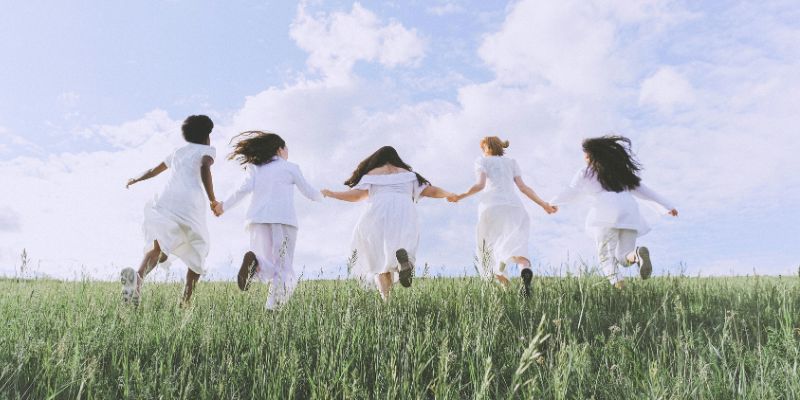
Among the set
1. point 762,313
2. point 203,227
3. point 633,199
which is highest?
point 633,199

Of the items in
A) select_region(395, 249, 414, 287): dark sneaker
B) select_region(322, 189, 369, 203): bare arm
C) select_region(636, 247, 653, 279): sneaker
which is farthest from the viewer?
select_region(322, 189, 369, 203): bare arm

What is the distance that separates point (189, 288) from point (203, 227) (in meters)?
0.76

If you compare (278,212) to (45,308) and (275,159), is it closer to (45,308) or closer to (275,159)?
(275,159)

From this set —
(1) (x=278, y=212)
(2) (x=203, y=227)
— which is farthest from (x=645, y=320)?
(2) (x=203, y=227)

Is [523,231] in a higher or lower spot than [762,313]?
higher

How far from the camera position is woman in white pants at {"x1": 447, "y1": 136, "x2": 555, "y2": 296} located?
7.86m

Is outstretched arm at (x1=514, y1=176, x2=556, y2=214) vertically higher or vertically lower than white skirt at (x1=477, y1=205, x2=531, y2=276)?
higher

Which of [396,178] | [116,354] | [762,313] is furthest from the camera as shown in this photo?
[396,178]

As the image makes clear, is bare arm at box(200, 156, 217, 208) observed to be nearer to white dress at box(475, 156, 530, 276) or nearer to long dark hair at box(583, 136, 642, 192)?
white dress at box(475, 156, 530, 276)

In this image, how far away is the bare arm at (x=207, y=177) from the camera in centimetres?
713

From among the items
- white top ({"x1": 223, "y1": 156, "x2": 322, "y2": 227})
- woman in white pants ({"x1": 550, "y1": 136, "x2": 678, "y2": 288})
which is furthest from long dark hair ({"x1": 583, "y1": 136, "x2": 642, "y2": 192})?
white top ({"x1": 223, "y1": 156, "x2": 322, "y2": 227})

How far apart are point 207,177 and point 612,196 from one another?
17.7 ft

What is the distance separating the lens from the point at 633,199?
26.8ft

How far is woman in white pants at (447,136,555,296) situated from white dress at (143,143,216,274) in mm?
3207
